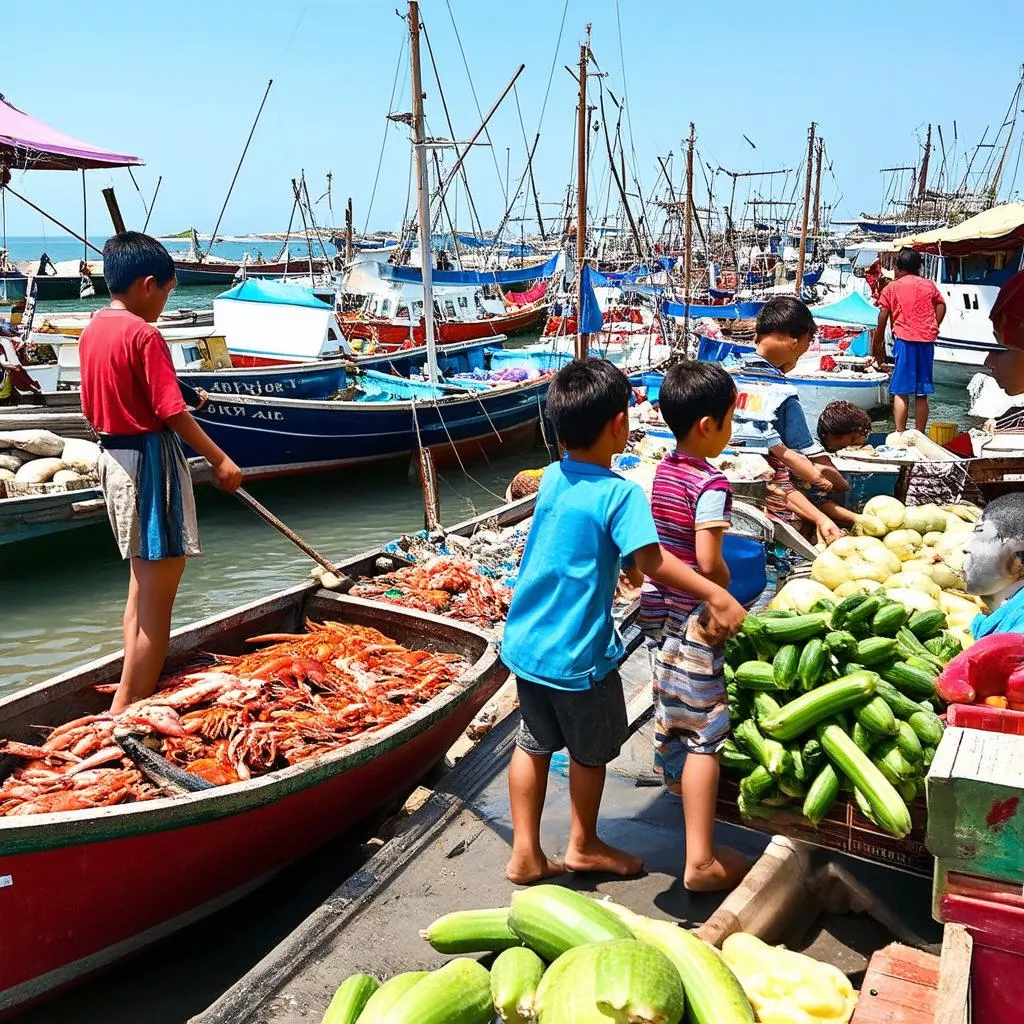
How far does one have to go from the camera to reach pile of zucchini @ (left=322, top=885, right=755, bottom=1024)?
183cm

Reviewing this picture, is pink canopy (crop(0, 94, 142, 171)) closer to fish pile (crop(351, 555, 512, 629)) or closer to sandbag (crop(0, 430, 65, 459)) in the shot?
sandbag (crop(0, 430, 65, 459))

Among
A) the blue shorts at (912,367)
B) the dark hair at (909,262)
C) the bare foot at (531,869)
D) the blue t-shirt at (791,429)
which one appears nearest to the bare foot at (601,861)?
the bare foot at (531,869)

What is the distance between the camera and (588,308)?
13008 mm

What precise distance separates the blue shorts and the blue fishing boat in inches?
250

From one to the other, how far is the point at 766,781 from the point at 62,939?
2787 millimetres

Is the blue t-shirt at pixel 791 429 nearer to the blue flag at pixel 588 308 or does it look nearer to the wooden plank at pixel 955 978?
the wooden plank at pixel 955 978

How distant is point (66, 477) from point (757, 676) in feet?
31.2

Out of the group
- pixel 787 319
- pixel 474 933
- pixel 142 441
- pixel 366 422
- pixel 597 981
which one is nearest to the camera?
pixel 597 981

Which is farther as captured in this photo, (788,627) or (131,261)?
(131,261)

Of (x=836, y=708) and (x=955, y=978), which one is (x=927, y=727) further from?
(x=955, y=978)

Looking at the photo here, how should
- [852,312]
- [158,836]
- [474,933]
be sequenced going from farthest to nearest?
1. [852,312]
2. [158,836]
3. [474,933]

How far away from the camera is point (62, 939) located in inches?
138

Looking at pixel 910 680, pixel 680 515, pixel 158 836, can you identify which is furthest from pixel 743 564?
pixel 158 836

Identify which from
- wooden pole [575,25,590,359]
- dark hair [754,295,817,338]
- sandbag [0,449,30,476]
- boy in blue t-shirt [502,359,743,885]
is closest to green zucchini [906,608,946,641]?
boy in blue t-shirt [502,359,743,885]
